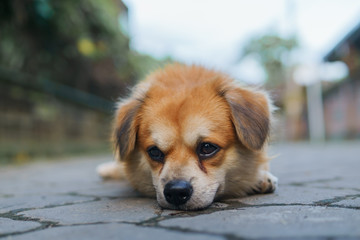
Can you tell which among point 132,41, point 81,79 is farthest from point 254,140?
point 81,79

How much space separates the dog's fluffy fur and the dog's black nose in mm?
36

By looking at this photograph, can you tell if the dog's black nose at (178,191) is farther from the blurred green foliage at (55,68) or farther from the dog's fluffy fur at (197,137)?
the blurred green foliage at (55,68)

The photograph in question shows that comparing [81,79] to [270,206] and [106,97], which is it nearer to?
[106,97]

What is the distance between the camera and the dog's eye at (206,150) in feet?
9.02

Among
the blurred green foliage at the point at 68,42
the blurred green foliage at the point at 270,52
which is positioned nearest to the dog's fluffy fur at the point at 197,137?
the blurred green foliage at the point at 68,42

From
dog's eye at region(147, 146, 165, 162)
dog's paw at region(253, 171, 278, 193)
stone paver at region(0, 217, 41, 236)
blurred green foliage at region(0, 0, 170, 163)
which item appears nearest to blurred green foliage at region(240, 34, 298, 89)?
blurred green foliage at region(0, 0, 170, 163)

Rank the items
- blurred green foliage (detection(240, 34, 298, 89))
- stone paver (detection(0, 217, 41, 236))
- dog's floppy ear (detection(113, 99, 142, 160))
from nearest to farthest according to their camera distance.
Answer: stone paver (detection(0, 217, 41, 236)), dog's floppy ear (detection(113, 99, 142, 160)), blurred green foliage (detection(240, 34, 298, 89))

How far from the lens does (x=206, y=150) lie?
9.11ft

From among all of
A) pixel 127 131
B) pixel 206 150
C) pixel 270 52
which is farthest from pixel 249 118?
pixel 270 52

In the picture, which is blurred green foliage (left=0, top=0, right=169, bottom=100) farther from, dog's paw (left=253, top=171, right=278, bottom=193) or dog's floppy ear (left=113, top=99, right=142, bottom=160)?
dog's paw (left=253, top=171, right=278, bottom=193)

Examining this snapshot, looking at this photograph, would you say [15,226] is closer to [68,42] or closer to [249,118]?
[249,118]

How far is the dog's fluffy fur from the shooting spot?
8.75 feet

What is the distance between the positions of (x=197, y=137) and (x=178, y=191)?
0.45 m

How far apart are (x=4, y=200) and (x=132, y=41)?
341 inches
